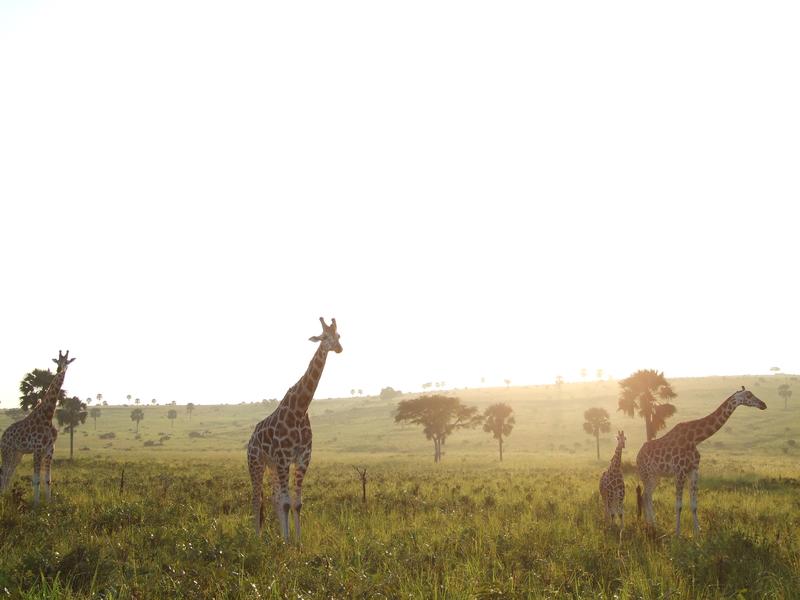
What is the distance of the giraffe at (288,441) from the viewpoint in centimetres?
1218

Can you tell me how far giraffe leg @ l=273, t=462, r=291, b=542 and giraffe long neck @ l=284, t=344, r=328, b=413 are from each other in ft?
4.98

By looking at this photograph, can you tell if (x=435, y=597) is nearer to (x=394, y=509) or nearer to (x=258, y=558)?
(x=258, y=558)

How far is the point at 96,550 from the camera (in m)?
9.26

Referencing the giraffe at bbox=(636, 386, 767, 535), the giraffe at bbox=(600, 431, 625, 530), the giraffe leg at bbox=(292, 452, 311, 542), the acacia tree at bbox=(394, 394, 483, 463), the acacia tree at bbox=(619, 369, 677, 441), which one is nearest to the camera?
the giraffe leg at bbox=(292, 452, 311, 542)

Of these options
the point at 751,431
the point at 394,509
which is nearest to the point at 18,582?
the point at 394,509

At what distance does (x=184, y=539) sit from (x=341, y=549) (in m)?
2.90

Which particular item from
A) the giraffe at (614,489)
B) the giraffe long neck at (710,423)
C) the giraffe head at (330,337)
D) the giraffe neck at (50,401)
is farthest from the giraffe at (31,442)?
the giraffe long neck at (710,423)

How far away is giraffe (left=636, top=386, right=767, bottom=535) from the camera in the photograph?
14.3m

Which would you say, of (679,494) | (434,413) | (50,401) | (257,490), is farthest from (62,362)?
(434,413)

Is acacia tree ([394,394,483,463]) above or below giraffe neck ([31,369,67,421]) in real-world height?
below

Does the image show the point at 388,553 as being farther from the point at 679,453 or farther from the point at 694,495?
the point at 679,453

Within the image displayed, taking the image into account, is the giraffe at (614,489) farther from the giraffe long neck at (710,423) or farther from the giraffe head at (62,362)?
the giraffe head at (62,362)

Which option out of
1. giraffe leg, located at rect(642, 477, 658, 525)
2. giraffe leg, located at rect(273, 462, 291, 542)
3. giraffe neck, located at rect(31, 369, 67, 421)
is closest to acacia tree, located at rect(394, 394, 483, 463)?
giraffe neck, located at rect(31, 369, 67, 421)

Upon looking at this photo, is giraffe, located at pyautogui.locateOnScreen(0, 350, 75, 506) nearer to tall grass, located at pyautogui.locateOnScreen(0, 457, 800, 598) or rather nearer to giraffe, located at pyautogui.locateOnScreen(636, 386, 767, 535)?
tall grass, located at pyautogui.locateOnScreen(0, 457, 800, 598)
